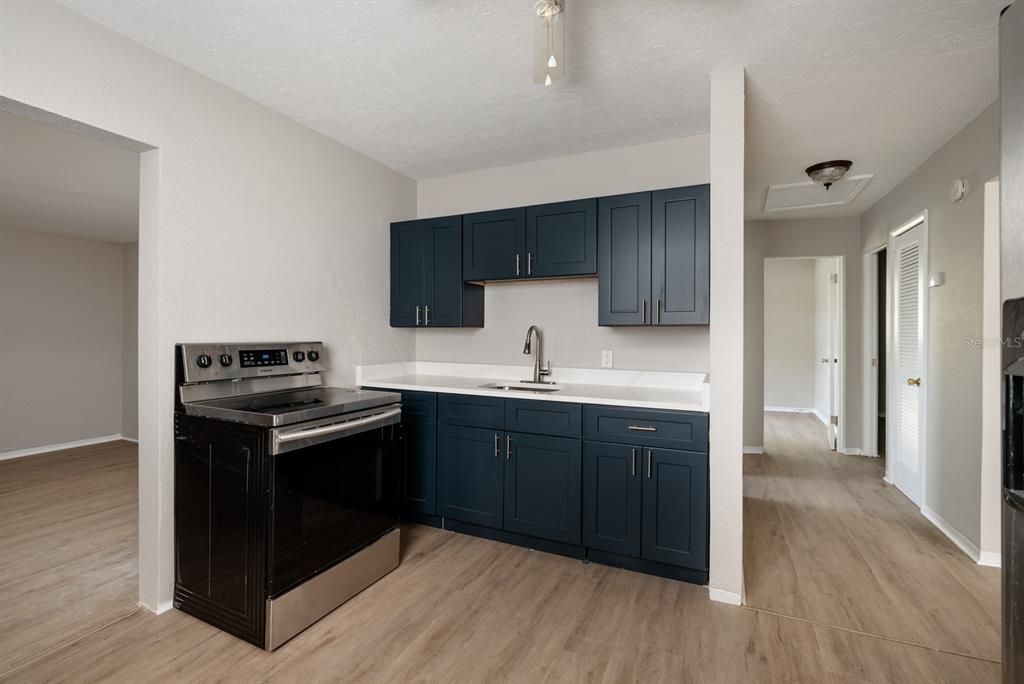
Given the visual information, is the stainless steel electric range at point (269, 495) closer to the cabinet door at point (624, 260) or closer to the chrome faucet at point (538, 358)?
the chrome faucet at point (538, 358)

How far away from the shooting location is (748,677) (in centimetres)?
181

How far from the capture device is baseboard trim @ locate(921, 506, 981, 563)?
9.07 ft

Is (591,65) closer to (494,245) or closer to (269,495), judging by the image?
(494,245)

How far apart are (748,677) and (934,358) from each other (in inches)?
106

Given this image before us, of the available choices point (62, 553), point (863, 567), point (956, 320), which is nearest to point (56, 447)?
point (62, 553)

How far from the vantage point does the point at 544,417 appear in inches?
108

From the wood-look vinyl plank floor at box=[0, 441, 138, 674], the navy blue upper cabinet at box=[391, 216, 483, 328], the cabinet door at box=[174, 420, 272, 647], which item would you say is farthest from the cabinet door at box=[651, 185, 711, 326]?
the wood-look vinyl plank floor at box=[0, 441, 138, 674]

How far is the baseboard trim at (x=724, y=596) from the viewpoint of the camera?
230 cm

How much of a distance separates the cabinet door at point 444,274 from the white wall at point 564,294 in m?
0.32

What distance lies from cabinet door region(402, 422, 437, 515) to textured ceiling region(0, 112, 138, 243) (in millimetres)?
2211

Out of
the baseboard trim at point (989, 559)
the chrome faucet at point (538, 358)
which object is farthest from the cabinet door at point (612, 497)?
the baseboard trim at point (989, 559)

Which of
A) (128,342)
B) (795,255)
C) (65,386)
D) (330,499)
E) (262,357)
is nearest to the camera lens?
(330,499)

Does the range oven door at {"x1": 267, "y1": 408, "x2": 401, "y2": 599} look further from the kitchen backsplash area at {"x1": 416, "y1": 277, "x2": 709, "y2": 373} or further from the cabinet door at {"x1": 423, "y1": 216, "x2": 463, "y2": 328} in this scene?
the kitchen backsplash area at {"x1": 416, "y1": 277, "x2": 709, "y2": 373}

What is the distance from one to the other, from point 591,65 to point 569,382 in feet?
6.23
